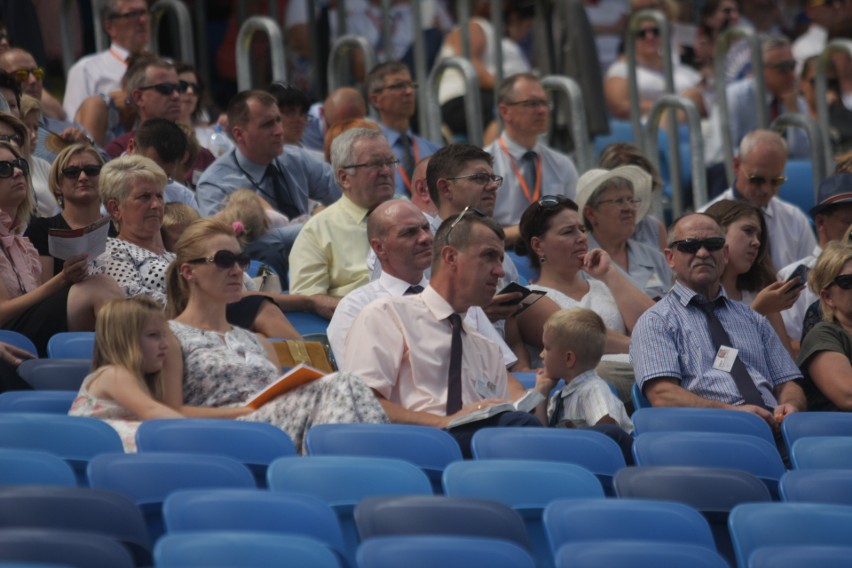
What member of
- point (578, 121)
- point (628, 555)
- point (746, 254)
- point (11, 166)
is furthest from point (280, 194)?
point (628, 555)

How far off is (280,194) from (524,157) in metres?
1.18

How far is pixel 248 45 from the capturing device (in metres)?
8.77

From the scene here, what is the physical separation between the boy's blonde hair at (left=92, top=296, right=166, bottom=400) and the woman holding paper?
23 centimetres

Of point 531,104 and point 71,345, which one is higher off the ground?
point 531,104

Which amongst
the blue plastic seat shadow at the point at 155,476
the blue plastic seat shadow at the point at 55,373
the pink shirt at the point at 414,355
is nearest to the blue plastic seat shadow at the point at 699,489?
the blue plastic seat shadow at the point at 155,476

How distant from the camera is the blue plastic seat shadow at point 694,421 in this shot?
16.5 feet

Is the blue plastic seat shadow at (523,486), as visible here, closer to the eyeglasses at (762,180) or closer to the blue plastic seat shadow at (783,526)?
the blue plastic seat shadow at (783,526)

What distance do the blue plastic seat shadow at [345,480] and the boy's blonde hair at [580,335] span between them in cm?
140

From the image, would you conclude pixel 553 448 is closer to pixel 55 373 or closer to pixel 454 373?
pixel 454 373

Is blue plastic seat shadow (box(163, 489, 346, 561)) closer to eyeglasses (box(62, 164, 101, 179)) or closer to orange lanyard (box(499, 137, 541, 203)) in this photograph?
eyeglasses (box(62, 164, 101, 179))

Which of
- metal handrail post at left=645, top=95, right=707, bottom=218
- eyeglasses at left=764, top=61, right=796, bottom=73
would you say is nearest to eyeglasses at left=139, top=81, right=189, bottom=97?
metal handrail post at left=645, top=95, right=707, bottom=218

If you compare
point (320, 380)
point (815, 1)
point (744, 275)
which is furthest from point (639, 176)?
point (815, 1)

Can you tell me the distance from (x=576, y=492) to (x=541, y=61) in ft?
19.8

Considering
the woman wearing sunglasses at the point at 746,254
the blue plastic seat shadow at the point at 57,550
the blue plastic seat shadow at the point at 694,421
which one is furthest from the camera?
the woman wearing sunglasses at the point at 746,254
